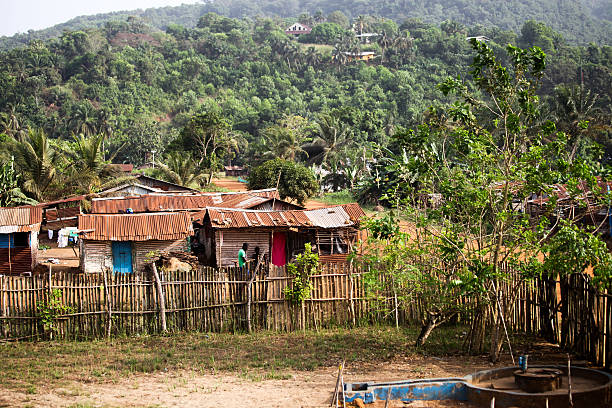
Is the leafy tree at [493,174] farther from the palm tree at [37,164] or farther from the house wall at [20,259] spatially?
the palm tree at [37,164]

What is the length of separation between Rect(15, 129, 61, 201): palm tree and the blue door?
7.79 meters

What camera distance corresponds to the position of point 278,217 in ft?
60.9

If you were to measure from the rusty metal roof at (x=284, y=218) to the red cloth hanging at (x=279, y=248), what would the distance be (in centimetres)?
99

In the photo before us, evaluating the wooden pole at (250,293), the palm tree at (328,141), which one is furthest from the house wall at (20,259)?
the palm tree at (328,141)

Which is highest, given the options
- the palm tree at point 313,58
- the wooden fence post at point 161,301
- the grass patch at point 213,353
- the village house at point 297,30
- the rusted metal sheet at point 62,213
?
the village house at point 297,30

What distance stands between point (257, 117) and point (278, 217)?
55.7 m

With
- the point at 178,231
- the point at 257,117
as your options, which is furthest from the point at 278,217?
the point at 257,117

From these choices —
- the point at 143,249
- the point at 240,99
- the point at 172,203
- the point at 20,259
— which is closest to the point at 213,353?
the point at 143,249

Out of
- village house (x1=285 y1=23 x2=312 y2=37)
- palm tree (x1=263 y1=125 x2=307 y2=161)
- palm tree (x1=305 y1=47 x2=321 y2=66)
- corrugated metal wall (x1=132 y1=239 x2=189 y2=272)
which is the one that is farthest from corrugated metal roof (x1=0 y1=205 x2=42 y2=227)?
village house (x1=285 y1=23 x2=312 y2=37)

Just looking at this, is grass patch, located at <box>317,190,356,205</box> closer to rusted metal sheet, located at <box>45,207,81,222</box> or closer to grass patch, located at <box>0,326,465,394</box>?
rusted metal sheet, located at <box>45,207,81,222</box>

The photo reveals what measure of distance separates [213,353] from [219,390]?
6.73 ft

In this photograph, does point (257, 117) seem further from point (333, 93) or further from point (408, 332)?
point (408, 332)

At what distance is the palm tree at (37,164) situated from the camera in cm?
2372

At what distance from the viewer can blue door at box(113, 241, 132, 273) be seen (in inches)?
716
